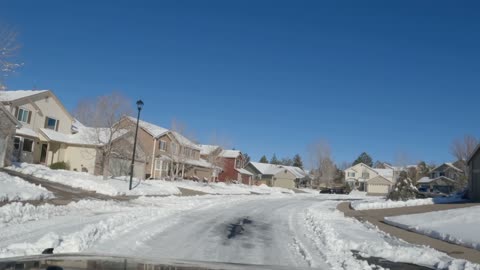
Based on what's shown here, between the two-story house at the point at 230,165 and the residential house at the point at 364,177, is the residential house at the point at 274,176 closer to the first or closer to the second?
the two-story house at the point at 230,165

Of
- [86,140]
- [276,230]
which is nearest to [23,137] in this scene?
[86,140]

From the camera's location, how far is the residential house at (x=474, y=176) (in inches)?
1434

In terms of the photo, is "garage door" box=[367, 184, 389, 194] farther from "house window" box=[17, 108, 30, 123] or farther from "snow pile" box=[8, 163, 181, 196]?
"house window" box=[17, 108, 30, 123]

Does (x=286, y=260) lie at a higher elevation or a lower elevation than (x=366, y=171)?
lower

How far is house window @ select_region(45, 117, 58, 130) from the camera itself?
4197 centimetres

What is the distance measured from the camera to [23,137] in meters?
37.6

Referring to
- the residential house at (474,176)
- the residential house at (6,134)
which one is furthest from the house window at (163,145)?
the residential house at (474,176)

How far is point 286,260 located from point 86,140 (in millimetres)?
36178

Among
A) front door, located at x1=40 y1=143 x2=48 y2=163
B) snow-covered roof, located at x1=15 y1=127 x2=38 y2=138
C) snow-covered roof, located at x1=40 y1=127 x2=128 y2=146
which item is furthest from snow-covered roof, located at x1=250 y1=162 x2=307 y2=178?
snow-covered roof, located at x1=15 y1=127 x2=38 y2=138

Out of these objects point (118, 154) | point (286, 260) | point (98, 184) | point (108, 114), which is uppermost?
point (108, 114)

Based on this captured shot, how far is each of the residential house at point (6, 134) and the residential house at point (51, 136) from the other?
4.13 m

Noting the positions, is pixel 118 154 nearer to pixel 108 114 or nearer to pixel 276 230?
pixel 108 114

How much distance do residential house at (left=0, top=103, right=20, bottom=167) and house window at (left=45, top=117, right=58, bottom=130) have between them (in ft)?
27.9

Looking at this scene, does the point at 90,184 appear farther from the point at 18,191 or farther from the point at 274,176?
the point at 274,176
